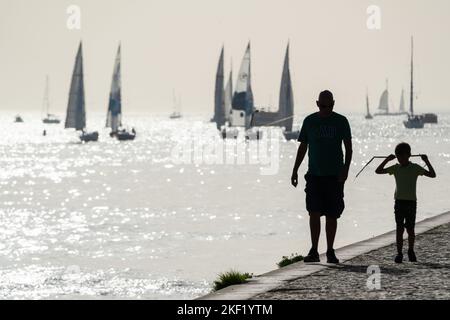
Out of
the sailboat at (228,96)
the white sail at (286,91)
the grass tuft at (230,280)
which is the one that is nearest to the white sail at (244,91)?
the white sail at (286,91)

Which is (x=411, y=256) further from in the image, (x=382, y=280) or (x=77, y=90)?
(x=77, y=90)

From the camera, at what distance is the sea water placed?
34094 millimetres

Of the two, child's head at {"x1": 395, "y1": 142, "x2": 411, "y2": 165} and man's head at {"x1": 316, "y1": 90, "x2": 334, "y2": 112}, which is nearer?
man's head at {"x1": 316, "y1": 90, "x2": 334, "y2": 112}

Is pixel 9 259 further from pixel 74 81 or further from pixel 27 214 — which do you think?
pixel 74 81

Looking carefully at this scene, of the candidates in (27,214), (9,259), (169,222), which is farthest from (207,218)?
(9,259)

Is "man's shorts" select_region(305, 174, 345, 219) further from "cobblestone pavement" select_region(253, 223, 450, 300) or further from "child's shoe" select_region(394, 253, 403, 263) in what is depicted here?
"child's shoe" select_region(394, 253, 403, 263)

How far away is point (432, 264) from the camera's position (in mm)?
12461

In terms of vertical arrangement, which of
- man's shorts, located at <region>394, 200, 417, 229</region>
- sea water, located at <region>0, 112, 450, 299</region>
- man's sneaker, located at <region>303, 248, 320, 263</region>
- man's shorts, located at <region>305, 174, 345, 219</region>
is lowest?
sea water, located at <region>0, 112, 450, 299</region>

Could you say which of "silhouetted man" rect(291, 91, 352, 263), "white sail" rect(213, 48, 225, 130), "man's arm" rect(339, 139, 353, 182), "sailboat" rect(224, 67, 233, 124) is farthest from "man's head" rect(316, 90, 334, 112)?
"sailboat" rect(224, 67, 233, 124)

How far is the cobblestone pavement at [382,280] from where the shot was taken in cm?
1012

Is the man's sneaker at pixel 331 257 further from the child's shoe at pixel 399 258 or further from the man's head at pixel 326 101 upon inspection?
the man's head at pixel 326 101

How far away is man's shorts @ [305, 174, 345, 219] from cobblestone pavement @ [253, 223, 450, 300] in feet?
2.18
